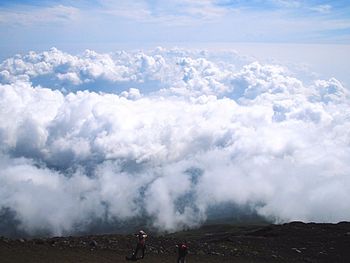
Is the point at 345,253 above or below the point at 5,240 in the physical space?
below

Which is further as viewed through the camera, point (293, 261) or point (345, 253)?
point (345, 253)

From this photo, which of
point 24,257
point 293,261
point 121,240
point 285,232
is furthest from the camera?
point 285,232

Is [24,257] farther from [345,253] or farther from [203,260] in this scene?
[345,253]

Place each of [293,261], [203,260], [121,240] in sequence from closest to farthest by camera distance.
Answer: [203,260] → [293,261] → [121,240]

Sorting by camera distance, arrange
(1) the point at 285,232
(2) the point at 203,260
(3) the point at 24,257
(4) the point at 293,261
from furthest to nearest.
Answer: (1) the point at 285,232 → (4) the point at 293,261 → (2) the point at 203,260 → (3) the point at 24,257

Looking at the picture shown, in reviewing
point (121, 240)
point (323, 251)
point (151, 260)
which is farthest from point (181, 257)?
point (323, 251)

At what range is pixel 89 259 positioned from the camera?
3553cm

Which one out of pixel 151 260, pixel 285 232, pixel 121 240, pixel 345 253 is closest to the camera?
pixel 151 260

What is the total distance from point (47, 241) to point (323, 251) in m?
31.3

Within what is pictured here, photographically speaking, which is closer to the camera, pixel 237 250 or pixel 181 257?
pixel 181 257

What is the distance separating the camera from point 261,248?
47.7 m

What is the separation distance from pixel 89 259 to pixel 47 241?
6.81 meters

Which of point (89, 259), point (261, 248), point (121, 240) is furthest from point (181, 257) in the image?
point (261, 248)

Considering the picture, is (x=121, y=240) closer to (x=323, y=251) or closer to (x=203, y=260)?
(x=203, y=260)
